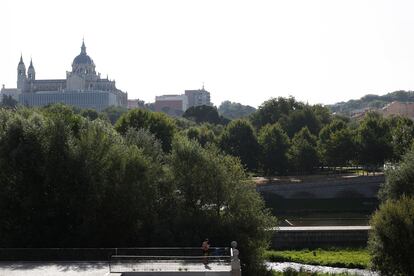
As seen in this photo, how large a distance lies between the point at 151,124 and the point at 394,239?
143 feet

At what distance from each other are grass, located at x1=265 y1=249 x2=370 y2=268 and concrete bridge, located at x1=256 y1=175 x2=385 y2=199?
79.2ft

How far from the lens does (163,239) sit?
3194 centimetres

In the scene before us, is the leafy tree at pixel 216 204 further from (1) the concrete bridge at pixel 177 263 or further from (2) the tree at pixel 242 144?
(2) the tree at pixel 242 144

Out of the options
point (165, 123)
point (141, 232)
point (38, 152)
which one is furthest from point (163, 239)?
point (165, 123)

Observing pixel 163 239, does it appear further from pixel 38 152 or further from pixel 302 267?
pixel 302 267

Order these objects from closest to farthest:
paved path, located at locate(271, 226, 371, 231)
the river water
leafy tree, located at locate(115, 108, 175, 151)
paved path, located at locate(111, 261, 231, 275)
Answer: paved path, located at locate(111, 261, 231, 275), the river water, paved path, located at locate(271, 226, 371, 231), leafy tree, located at locate(115, 108, 175, 151)

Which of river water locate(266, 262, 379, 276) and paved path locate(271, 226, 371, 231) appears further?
paved path locate(271, 226, 371, 231)

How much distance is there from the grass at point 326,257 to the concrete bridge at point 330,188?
24.1 m

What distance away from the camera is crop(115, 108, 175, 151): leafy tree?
69.3 meters

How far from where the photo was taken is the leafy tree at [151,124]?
69312 millimetres

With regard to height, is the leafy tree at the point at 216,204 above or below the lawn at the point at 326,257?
above

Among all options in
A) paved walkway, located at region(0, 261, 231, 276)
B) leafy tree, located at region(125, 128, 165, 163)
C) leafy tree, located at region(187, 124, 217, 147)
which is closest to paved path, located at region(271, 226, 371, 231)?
leafy tree, located at region(125, 128, 165, 163)

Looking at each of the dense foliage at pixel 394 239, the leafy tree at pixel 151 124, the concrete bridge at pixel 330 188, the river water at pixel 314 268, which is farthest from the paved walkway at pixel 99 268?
the concrete bridge at pixel 330 188

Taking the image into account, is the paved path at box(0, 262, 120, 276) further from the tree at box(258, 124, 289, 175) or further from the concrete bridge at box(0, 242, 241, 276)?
the tree at box(258, 124, 289, 175)
